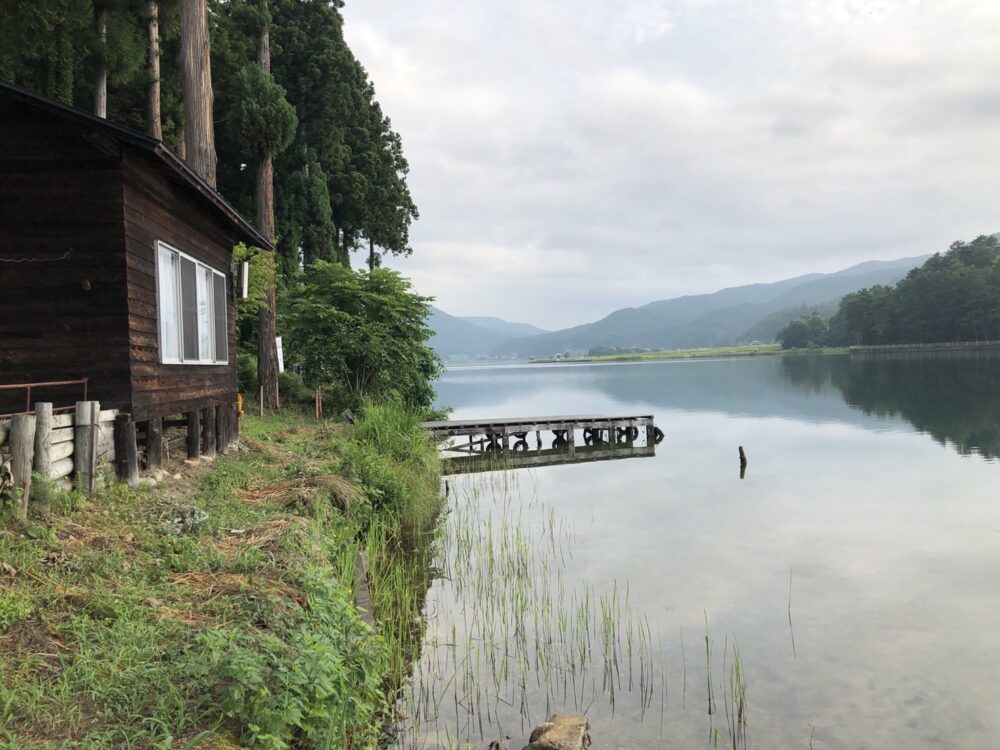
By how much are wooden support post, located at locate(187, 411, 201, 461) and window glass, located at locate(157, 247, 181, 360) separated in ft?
3.69

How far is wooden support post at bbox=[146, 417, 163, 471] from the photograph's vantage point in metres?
8.34

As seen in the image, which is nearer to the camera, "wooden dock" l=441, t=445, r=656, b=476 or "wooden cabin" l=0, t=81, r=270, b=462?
"wooden cabin" l=0, t=81, r=270, b=462

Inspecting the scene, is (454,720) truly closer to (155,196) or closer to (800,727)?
(800,727)

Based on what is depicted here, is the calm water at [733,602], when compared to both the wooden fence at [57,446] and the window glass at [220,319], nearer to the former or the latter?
the wooden fence at [57,446]

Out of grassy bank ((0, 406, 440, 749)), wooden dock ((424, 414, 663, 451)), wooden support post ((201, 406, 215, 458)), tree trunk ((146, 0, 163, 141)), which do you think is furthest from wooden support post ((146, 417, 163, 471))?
tree trunk ((146, 0, 163, 141))

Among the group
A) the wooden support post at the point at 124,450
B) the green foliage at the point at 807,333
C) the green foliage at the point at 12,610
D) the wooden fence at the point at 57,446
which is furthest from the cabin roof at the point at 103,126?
the green foliage at the point at 807,333

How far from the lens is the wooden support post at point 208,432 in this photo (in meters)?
10.8

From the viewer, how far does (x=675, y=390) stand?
2277 inches

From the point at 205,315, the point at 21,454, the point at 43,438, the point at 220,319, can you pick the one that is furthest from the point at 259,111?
the point at 21,454

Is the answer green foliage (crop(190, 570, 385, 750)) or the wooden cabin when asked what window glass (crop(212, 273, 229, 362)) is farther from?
green foliage (crop(190, 570, 385, 750))

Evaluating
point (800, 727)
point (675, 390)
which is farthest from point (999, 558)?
point (675, 390)

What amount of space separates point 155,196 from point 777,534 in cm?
1160

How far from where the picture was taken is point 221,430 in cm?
1134

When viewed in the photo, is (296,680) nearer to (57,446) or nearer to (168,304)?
(57,446)
